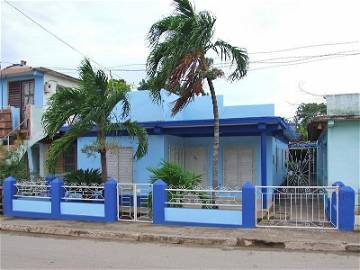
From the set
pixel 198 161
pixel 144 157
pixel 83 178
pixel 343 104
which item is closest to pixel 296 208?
pixel 343 104

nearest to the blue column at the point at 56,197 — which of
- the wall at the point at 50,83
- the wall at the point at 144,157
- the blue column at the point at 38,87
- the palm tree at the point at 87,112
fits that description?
the palm tree at the point at 87,112

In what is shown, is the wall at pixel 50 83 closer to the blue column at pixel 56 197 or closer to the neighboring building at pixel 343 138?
the blue column at pixel 56 197

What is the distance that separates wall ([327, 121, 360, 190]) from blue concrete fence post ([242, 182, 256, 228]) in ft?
11.4

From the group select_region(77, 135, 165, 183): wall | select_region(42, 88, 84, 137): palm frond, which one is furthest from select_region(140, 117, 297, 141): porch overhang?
select_region(42, 88, 84, 137): palm frond

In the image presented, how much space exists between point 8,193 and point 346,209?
9413mm

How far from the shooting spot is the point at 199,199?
1112cm

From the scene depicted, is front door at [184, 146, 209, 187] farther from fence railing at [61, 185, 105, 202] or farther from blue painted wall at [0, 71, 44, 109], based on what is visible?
blue painted wall at [0, 71, 44, 109]

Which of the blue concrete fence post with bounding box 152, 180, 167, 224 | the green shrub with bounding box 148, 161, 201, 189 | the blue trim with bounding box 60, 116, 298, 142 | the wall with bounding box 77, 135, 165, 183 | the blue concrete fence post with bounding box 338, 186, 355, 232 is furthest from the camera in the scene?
the wall with bounding box 77, 135, 165, 183

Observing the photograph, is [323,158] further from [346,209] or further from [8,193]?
[8,193]

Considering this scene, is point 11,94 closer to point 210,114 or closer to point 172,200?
point 210,114

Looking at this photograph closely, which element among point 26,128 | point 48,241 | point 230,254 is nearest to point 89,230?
point 48,241

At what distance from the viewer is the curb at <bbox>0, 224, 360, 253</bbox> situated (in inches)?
350

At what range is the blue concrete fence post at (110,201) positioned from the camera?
11.8 metres

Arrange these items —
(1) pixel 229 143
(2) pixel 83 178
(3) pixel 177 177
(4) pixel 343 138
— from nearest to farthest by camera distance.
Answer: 1. (3) pixel 177 177
2. (4) pixel 343 138
3. (2) pixel 83 178
4. (1) pixel 229 143
